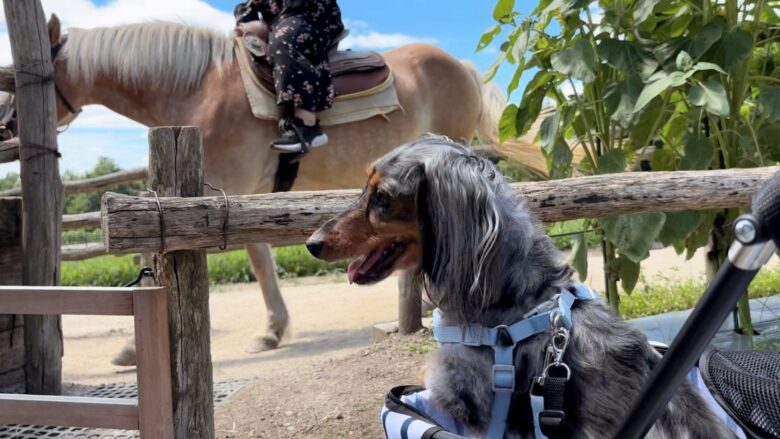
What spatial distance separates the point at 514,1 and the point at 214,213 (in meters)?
2.46

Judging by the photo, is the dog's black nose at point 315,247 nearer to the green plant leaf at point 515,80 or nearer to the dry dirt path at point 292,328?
the green plant leaf at point 515,80

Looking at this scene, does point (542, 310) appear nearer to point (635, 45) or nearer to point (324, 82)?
point (635, 45)

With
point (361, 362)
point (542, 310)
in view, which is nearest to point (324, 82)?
point (361, 362)

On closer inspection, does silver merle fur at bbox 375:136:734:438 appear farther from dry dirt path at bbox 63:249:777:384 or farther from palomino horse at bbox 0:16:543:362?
palomino horse at bbox 0:16:543:362

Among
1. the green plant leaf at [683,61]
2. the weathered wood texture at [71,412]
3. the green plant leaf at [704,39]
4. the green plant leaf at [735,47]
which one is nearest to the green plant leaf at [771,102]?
the green plant leaf at [735,47]

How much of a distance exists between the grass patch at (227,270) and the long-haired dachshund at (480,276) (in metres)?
10.1

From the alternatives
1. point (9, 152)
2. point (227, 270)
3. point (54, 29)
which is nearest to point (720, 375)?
point (9, 152)

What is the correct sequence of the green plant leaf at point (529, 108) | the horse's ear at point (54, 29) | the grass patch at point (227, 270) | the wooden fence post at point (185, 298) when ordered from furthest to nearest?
the grass patch at point (227, 270)
the horse's ear at point (54, 29)
the green plant leaf at point (529, 108)
the wooden fence post at point (185, 298)

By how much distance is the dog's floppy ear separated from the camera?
6.23ft

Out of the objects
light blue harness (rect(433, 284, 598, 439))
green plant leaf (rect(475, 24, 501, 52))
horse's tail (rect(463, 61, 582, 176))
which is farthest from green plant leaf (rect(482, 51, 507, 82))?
light blue harness (rect(433, 284, 598, 439))

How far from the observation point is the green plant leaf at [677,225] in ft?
12.5

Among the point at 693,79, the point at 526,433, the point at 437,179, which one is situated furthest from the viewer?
the point at 693,79

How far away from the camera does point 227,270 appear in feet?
40.4

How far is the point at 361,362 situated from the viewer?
4578 mm
